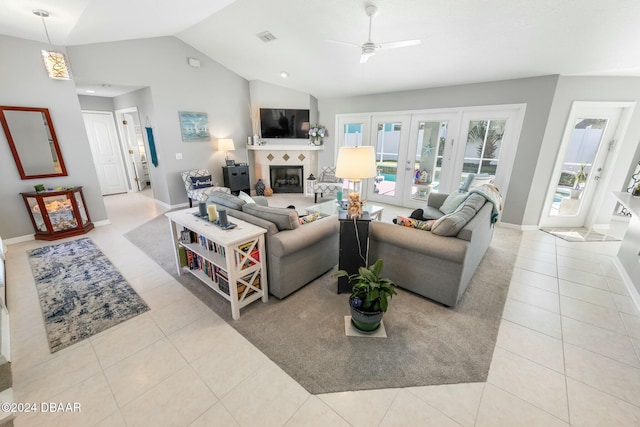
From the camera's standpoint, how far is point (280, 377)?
174cm

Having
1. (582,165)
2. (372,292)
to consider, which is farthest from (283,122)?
(582,165)

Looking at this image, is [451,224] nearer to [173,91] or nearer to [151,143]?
[173,91]

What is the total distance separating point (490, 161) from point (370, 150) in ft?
11.2

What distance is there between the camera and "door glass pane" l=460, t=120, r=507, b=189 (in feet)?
A: 14.5

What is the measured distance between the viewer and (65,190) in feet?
12.7

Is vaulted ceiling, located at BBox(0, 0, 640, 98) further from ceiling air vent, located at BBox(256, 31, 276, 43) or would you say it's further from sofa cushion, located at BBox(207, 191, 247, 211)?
sofa cushion, located at BBox(207, 191, 247, 211)

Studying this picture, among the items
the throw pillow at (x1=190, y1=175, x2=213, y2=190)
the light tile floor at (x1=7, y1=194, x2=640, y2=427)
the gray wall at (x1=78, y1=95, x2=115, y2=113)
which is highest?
the gray wall at (x1=78, y1=95, x2=115, y2=113)

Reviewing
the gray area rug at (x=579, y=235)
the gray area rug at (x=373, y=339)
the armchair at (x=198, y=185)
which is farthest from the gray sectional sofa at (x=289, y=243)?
the gray area rug at (x=579, y=235)

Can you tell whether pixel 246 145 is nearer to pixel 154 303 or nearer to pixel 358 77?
pixel 358 77

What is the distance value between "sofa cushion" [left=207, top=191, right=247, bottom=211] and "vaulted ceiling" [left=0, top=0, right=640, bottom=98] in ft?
7.65

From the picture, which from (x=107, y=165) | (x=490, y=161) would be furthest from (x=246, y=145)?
(x=490, y=161)

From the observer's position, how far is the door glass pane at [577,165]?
4.04 metres

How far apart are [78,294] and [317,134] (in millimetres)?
5361

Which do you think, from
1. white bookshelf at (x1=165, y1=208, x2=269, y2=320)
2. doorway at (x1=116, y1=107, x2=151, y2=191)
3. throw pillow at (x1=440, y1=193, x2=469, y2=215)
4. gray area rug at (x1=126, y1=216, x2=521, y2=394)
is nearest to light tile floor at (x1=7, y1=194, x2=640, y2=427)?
gray area rug at (x1=126, y1=216, x2=521, y2=394)
